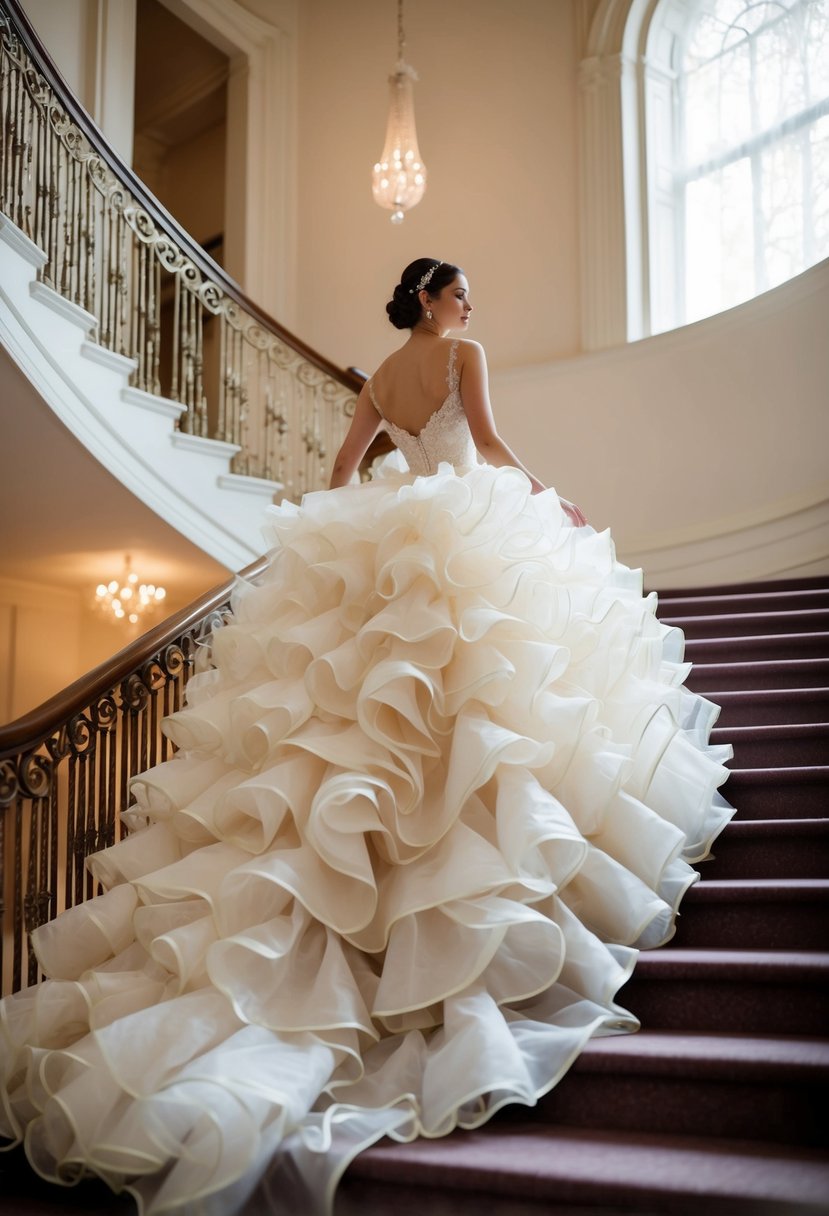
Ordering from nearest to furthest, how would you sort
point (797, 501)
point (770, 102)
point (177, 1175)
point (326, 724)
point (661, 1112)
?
1. point (177, 1175)
2. point (661, 1112)
3. point (326, 724)
4. point (797, 501)
5. point (770, 102)

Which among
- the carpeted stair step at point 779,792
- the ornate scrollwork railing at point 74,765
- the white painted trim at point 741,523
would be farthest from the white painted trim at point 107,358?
the carpeted stair step at point 779,792

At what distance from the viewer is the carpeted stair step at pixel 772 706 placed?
12.4 ft

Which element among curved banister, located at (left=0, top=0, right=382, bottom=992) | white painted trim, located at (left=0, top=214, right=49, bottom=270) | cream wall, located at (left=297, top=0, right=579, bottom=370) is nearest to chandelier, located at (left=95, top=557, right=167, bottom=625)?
curved banister, located at (left=0, top=0, right=382, bottom=992)

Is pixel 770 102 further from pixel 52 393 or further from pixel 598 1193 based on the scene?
pixel 598 1193

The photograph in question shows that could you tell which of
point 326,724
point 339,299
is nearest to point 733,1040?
point 326,724

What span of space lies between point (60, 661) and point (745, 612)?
4.90 meters

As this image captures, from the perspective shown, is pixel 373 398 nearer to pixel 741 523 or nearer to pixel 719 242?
pixel 741 523

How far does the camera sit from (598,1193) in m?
1.85

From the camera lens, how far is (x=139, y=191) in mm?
5664

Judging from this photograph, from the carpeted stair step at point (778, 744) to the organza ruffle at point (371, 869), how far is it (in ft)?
1.45

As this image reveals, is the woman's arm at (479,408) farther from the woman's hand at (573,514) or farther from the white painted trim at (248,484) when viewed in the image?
the white painted trim at (248,484)

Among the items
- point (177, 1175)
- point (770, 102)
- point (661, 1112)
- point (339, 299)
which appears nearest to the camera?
point (177, 1175)

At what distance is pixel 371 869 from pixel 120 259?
4216 mm

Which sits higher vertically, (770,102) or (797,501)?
(770,102)
